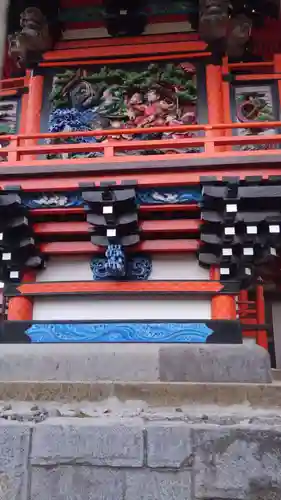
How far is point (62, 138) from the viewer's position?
684 cm

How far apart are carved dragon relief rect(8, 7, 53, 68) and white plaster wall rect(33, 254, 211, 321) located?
330cm

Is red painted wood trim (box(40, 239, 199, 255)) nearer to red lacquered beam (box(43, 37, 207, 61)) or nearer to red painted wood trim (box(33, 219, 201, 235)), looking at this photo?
red painted wood trim (box(33, 219, 201, 235))

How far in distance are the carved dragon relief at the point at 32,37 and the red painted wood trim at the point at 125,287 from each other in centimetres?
360

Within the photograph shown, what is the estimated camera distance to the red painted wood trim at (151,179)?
19.4 feet

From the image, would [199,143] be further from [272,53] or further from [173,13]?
[272,53]

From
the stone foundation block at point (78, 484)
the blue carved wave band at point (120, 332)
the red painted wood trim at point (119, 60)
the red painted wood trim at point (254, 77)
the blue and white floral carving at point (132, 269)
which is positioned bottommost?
the stone foundation block at point (78, 484)

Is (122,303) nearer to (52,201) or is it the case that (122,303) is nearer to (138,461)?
(52,201)

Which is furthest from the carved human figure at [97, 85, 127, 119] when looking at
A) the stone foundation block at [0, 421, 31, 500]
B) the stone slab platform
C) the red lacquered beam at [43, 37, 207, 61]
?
the stone foundation block at [0, 421, 31, 500]

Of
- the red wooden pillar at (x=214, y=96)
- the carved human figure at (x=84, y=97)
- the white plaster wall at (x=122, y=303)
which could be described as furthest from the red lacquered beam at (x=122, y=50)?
the white plaster wall at (x=122, y=303)

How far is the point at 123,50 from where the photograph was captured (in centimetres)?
725

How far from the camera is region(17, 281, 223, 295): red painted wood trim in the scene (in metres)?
6.12

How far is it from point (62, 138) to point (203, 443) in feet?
14.7

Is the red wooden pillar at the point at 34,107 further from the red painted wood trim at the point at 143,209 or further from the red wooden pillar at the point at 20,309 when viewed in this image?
the red wooden pillar at the point at 20,309

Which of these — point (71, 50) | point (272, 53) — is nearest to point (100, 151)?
A: point (71, 50)
